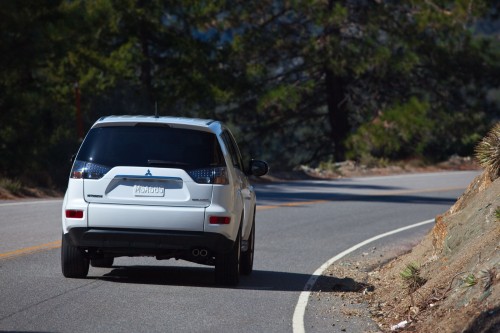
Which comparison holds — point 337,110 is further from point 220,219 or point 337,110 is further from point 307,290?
point 220,219

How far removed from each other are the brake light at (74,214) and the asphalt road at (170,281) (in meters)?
0.75

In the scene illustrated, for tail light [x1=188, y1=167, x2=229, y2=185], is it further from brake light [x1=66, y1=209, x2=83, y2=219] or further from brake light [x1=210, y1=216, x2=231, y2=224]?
brake light [x1=66, y1=209, x2=83, y2=219]

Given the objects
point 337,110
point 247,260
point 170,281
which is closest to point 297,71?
point 337,110

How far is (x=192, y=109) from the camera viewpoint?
3884 centimetres

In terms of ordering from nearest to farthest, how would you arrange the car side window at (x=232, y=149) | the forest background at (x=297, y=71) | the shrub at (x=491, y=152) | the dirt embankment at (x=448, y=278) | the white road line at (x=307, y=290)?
the dirt embankment at (x=448, y=278) → the white road line at (x=307, y=290) → the car side window at (x=232, y=149) → the shrub at (x=491, y=152) → the forest background at (x=297, y=71)

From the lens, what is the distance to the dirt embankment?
8.90 m

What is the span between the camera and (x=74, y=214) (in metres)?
11.2

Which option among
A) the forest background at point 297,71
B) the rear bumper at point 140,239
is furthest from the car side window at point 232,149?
the forest background at point 297,71

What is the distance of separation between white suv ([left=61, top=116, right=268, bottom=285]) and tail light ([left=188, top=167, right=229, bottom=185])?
0.03 ft

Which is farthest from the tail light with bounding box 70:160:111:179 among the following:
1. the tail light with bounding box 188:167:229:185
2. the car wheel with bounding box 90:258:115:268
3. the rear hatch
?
the car wheel with bounding box 90:258:115:268

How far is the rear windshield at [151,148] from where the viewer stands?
11266mm

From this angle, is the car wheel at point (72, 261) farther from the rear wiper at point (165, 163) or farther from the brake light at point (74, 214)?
the rear wiper at point (165, 163)

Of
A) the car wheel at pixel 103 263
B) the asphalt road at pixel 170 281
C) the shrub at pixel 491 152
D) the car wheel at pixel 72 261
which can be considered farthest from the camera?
the car wheel at pixel 103 263

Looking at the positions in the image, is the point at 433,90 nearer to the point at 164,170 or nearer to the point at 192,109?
the point at 192,109
